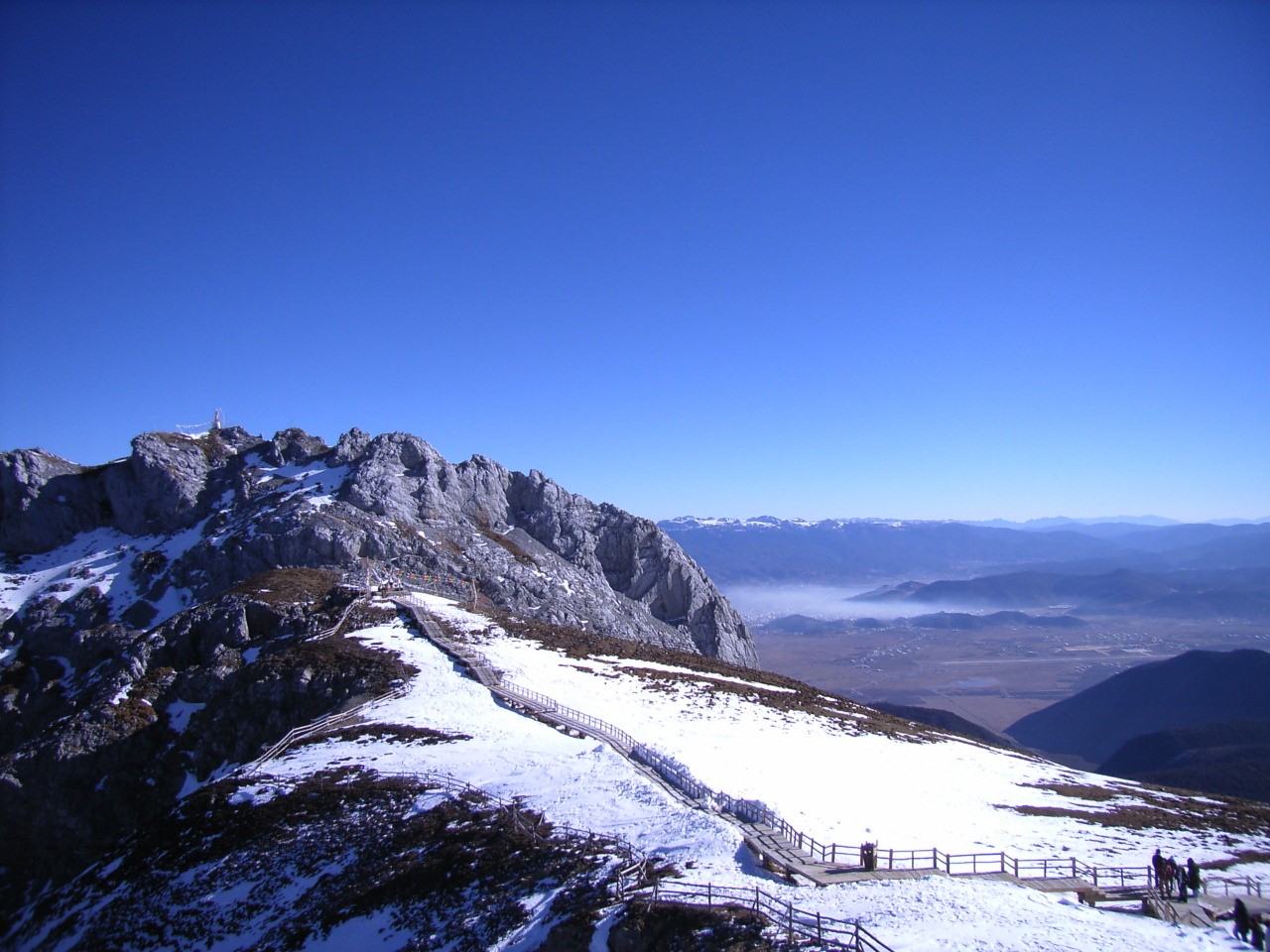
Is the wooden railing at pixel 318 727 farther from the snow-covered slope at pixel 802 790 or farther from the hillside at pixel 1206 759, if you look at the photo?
the hillside at pixel 1206 759

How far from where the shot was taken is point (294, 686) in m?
37.4

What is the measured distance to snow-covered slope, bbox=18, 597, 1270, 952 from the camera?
1516cm

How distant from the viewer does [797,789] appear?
82.0 ft

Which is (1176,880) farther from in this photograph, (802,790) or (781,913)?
(781,913)

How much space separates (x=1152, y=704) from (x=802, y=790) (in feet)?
624

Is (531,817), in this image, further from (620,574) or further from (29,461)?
(29,461)

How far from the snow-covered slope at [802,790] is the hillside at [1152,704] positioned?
153 metres

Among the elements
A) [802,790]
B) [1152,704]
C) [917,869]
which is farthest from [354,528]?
[1152,704]

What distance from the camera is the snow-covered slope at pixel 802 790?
15.2 meters

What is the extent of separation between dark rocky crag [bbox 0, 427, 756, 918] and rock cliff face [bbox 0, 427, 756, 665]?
0.92 ft

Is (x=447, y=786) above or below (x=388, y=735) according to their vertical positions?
below

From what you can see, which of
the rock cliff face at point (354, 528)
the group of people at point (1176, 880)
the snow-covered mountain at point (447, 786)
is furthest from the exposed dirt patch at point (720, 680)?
the rock cliff face at point (354, 528)

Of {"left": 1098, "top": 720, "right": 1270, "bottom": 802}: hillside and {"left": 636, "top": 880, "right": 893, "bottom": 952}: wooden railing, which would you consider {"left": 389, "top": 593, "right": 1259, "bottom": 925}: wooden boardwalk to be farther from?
{"left": 1098, "top": 720, "right": 1270, "bottom": 802}: hillside

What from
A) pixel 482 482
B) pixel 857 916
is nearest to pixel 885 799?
pixel 857 916
